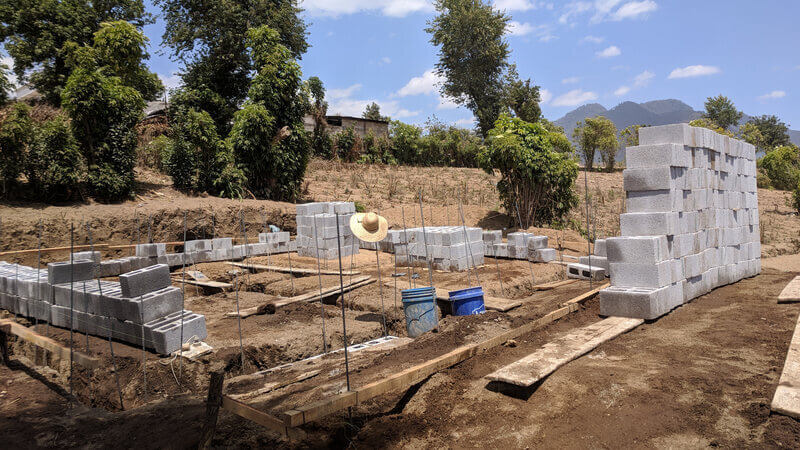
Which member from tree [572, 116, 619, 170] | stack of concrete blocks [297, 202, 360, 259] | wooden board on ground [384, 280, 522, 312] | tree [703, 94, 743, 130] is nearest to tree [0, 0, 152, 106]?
stack of concrete blocks [297, 202, 360, 259]

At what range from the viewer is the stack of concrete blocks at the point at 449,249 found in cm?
969

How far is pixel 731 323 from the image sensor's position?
5.13 metres

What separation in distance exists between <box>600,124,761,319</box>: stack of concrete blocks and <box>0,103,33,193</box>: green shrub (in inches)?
521

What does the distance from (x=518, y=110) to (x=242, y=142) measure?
74.2ft

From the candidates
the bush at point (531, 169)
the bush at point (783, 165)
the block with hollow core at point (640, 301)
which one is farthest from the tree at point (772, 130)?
the block with hollow core at point (640, 301)

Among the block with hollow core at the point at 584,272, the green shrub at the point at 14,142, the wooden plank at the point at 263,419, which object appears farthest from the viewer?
the green shrub at the point at 14,142

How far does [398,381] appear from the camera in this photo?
11.9 feet

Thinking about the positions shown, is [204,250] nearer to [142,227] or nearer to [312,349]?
[142,227]

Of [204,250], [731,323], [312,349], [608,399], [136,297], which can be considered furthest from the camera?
[204,250]

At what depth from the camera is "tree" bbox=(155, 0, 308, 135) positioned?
19.1 metres

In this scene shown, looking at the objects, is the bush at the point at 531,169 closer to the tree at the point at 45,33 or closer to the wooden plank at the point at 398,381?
the wooden plank at the point at 398,381

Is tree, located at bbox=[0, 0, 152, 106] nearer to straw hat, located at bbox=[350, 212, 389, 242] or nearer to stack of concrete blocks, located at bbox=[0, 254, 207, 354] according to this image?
stack of concrete blocks, located at bbox=[0, 254, 207, 354]

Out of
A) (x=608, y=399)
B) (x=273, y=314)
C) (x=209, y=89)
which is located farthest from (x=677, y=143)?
(x=209, y=89)

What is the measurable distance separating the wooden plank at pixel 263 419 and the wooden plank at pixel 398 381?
0.18 feet
